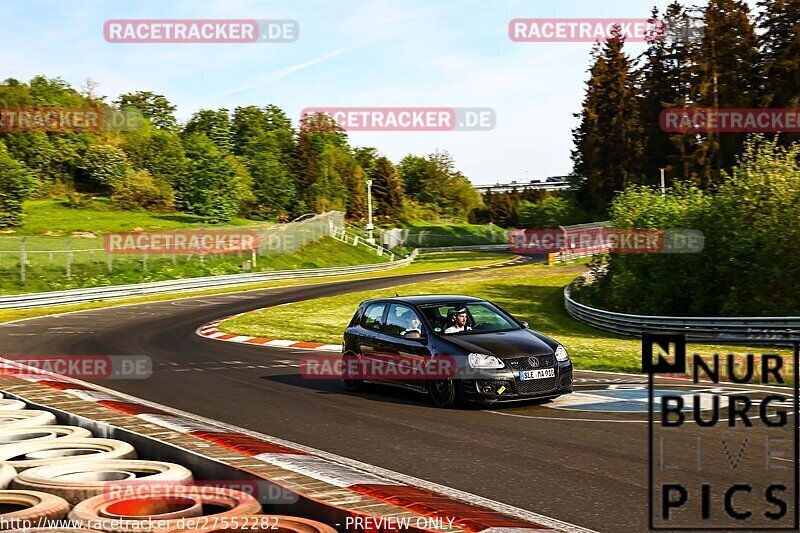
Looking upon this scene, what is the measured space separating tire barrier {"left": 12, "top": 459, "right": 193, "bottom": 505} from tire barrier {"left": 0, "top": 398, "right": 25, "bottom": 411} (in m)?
3.26

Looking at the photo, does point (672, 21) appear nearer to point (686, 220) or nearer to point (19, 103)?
point (686, 220)

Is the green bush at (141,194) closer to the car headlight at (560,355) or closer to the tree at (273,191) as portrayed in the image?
the tree at (273,191)

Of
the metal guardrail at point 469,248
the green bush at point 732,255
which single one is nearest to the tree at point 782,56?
the green bush at point 732,255

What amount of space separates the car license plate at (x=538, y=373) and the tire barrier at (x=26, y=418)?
5.79m

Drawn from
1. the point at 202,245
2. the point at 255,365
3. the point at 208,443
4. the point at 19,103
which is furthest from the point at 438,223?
the point at 208,443

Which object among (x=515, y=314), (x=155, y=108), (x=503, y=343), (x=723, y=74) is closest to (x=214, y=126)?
(x=155, y=108)

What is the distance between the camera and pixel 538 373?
38.7 ft

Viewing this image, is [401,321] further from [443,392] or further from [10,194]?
[10,194]

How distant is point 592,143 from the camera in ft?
247

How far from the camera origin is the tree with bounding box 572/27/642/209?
241ft

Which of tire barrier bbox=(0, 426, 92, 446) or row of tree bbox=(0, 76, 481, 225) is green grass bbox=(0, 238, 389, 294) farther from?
tire barrier bbox=(0, 426, 92, 446)

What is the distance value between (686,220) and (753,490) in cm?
2402

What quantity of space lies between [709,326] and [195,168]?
2546 inches

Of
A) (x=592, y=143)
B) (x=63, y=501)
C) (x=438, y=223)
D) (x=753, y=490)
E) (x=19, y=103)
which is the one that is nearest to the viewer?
(x=63, y=501)
